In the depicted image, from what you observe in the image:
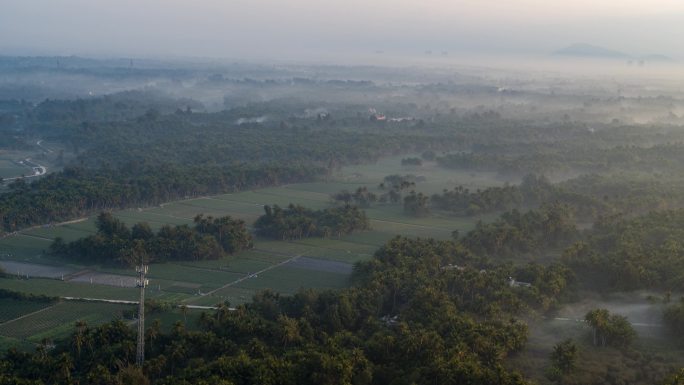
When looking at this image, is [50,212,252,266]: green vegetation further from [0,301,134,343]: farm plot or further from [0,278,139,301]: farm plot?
[0,301,134,343]: farm plot

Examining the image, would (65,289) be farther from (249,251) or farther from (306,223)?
(306,223)

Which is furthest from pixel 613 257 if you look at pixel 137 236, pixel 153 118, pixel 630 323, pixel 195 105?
pixel 195 105

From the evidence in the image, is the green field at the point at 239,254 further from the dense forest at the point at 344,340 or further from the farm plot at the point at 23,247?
the dense forest at the point at 344,340

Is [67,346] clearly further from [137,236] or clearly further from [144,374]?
[137,236]

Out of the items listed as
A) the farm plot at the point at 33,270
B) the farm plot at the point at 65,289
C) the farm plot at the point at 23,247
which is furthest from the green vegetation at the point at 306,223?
the farm plot at the point at 23,247

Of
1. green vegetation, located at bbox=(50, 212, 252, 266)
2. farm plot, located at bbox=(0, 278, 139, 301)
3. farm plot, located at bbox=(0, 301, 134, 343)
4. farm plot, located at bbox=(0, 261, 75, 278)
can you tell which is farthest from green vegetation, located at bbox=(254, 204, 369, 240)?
farm plot, located at bbox=(0, 301, 134, 343)
